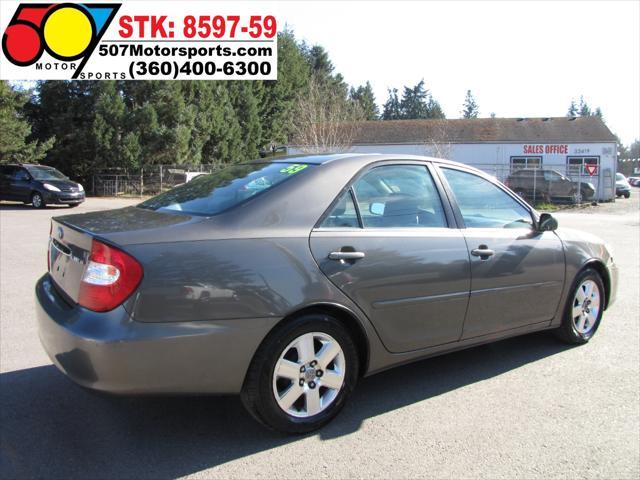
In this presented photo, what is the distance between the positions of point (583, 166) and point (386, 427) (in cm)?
3156

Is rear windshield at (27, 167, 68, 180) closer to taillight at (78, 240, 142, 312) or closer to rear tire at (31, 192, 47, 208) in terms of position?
rear tire at (31, 192, 47, 208)

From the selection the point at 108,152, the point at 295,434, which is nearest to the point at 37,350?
the point at 295,434

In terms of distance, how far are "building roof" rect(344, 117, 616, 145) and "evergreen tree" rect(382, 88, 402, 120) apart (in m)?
51.9

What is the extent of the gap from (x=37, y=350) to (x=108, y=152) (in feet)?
88.9

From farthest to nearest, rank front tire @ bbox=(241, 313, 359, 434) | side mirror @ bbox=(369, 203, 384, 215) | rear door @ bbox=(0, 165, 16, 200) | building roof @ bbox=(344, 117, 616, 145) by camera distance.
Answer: building roof @ bbox=(344, 117, 616, 145) → rear door @ bbox=(0, 165, 16, 200) → side mirror @ bbox=(369, 203, 384, 215) → front tire @ bbox=(241, 313, 359, 434)

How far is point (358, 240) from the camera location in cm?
332

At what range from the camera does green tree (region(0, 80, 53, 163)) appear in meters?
24.0

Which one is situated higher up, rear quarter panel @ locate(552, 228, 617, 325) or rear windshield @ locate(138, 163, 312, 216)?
rear windshield @ locate(138, 163, 312, 216)

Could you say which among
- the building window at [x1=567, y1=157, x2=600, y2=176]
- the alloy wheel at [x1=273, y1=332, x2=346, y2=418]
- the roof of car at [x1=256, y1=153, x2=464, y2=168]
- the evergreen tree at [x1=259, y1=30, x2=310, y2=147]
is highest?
the evergreen tree at [x1=259, y1=30, x2=310, y2=147]

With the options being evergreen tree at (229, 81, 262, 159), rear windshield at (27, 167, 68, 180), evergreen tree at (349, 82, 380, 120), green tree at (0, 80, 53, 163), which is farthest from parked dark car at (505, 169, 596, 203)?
evergreen tree at (349, 82, 380, 120)

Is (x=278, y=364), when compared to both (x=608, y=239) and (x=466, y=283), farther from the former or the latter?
(x=608, y=239)

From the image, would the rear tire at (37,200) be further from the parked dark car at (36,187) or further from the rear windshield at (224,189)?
the rear windshield at (224,189)

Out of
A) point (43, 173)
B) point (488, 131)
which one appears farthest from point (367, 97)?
point (43, 173)

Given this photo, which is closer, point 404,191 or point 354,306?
point 354,306
